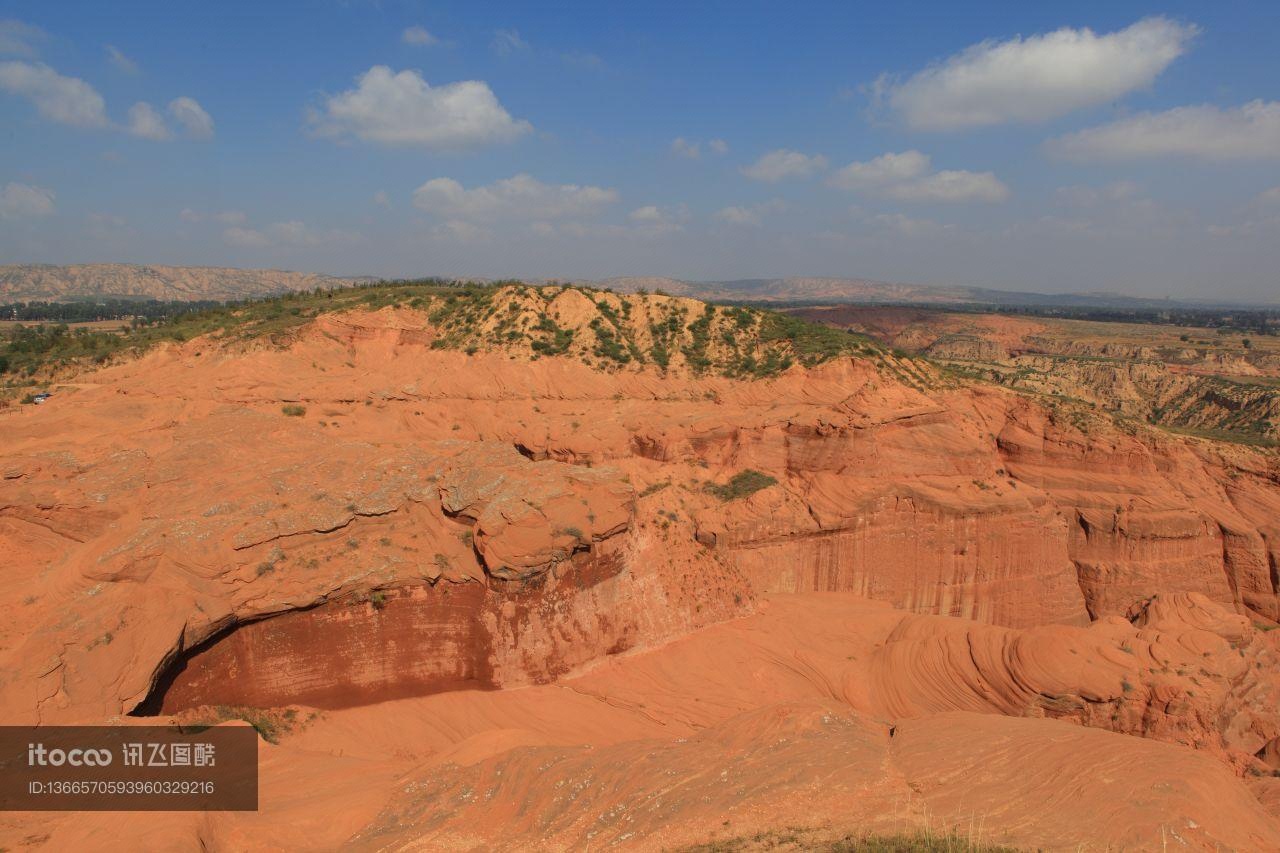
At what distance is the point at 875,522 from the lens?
1912cm

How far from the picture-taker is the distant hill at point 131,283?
14338 centimetres

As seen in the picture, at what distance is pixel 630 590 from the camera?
1612cm

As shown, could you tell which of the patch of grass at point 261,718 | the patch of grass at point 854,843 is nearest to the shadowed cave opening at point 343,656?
the patch of grass at point 261,718

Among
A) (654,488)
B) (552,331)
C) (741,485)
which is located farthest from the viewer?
(552,331)

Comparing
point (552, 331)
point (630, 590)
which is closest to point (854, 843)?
point (630, 590)

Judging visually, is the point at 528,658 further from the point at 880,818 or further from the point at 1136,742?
the point at 1136,742

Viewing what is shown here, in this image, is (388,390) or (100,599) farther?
(388,390)

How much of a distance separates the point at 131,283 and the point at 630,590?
193 metres

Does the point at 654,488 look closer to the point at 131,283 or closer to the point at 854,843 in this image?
the point at 854,843

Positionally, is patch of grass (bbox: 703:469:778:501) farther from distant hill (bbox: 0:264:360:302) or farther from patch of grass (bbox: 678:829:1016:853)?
distant hill (bbox: 0:264:360:302)

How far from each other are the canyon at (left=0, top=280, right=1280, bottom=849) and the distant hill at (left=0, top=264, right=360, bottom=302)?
135m

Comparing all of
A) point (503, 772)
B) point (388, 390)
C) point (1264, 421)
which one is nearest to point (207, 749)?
point (503, 772)

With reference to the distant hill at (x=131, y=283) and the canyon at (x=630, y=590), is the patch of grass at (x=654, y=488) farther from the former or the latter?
the distant hill at (x=131, y=283)

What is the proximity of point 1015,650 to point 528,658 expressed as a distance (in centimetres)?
1125
